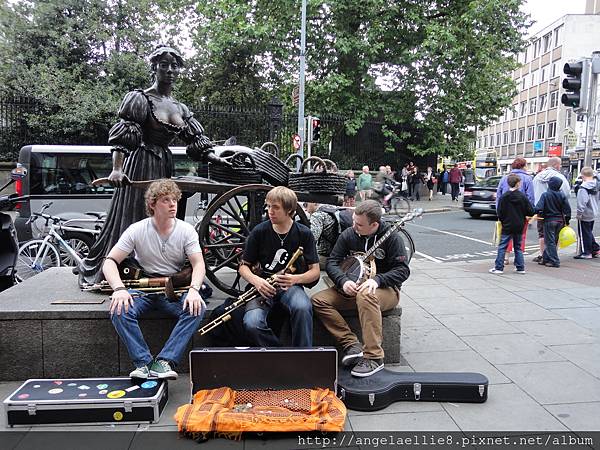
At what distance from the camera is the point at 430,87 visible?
21375mm

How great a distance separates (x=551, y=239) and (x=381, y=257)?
241 inches

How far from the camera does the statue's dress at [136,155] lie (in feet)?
14.1

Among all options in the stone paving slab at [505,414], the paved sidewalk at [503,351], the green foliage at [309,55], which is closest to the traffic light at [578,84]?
the paved sidewalk at [503,351]

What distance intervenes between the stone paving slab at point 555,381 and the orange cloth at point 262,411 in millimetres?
1522

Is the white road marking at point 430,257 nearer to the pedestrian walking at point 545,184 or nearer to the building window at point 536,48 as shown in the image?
the pedestrian walking at point 545,184

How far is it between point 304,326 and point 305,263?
20.1 inches

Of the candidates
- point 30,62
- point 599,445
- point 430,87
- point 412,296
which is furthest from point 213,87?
point 599,445

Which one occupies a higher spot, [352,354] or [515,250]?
[515,250]

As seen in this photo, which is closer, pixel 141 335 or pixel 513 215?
pixel 141 335

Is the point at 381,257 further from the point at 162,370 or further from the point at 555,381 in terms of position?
the point at 162,370

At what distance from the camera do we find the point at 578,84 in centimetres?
923

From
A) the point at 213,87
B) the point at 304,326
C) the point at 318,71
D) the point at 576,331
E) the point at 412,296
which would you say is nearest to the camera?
the point at 304,326

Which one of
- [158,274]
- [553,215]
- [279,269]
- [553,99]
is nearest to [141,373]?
[158,274]

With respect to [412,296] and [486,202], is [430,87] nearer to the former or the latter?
[486,202]
